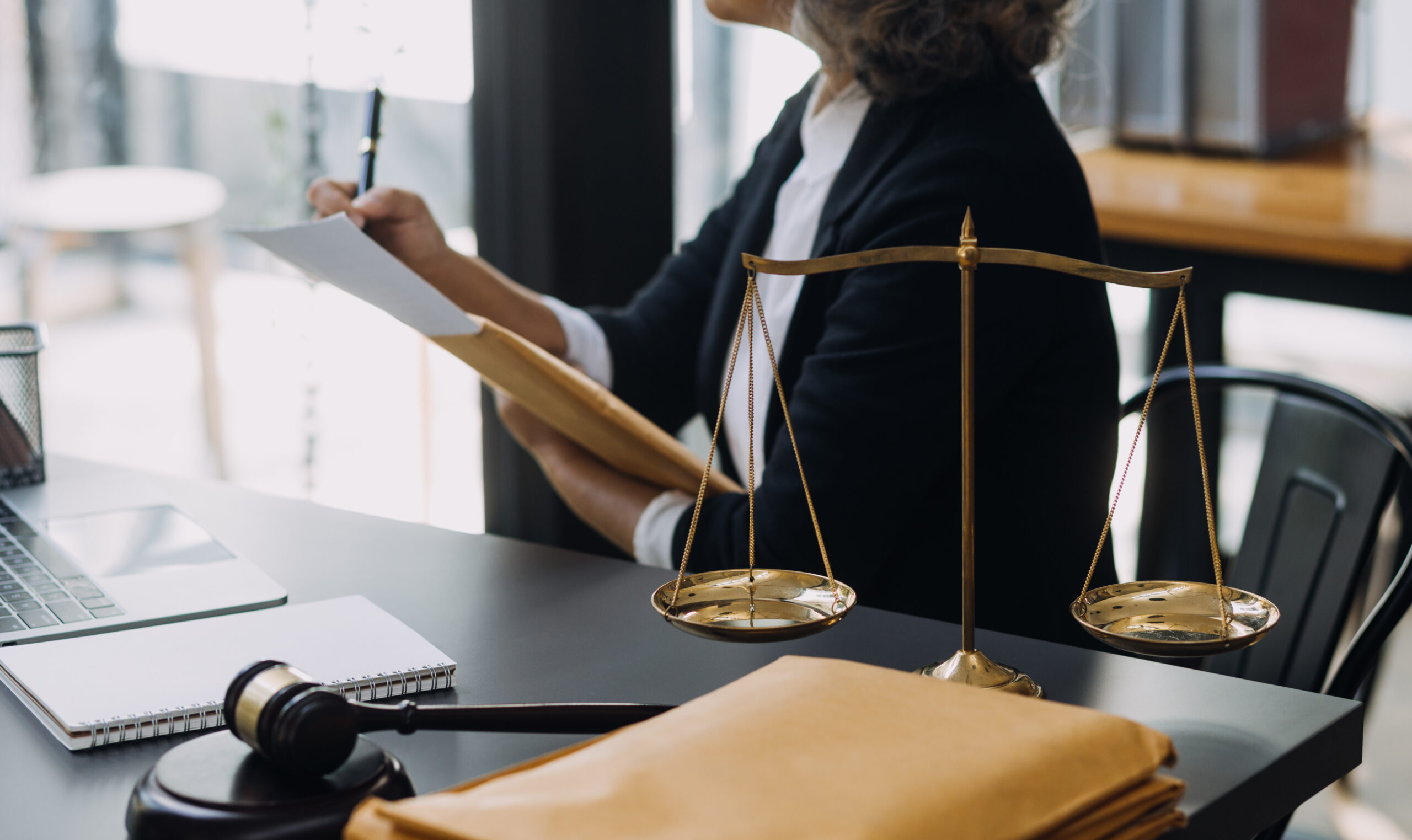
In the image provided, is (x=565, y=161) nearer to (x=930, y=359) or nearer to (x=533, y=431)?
(x=533, y=431)

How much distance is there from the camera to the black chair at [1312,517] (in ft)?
4.16

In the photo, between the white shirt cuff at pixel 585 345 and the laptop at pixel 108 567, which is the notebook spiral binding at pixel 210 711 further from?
the white shirt cuff at pixel 585 345

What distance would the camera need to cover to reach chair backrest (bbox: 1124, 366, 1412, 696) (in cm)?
127

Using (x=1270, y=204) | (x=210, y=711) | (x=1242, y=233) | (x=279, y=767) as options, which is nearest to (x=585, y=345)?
(x=210, y=711)

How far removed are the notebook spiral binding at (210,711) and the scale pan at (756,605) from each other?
15 cm

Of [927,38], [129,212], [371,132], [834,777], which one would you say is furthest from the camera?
[129,212]

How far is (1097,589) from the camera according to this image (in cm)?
88

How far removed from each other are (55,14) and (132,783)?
5.79 feet

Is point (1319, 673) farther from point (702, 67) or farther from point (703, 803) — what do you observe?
point (702, 67)

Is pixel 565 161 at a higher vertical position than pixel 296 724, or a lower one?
higher

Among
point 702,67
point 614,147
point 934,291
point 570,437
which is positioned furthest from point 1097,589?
point 702,67

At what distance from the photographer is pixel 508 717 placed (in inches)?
29.0

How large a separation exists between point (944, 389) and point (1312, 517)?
402 millimetres

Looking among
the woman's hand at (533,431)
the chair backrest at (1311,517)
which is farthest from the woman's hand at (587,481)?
the chair backrest at (1311,517)
